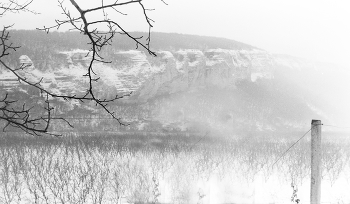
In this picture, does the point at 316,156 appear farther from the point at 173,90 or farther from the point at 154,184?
the point at 173,90

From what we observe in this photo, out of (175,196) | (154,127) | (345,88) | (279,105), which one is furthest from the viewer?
(345,88)

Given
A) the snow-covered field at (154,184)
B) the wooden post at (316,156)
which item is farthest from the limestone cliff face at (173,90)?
the wooden post at (316,156)

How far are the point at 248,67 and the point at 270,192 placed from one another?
169 feet

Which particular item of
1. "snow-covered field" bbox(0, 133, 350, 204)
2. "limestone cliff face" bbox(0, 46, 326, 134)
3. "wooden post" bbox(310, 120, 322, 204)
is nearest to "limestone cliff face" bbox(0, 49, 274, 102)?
"limestone cliff face" bbox(0, 46, 326, 134)

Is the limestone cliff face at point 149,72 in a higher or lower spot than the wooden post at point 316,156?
higher

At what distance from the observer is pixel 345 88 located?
83562mm

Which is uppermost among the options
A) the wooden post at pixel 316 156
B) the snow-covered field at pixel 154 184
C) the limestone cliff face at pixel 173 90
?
the limestone cliff face at pixel 173 90

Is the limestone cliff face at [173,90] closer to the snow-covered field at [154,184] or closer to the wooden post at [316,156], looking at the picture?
the snow-covered field at [154,184]

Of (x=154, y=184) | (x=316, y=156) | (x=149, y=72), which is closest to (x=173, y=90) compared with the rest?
(x=149, y=72)

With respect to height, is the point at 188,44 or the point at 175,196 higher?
the point at 188,44

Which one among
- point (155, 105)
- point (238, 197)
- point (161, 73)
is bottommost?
point (238, 197)

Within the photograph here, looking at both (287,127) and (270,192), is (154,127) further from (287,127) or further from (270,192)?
(270,192)

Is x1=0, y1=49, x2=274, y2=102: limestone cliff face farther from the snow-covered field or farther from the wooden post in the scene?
the wooden post

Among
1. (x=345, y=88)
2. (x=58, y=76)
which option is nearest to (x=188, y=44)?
(x=58, y=76)
